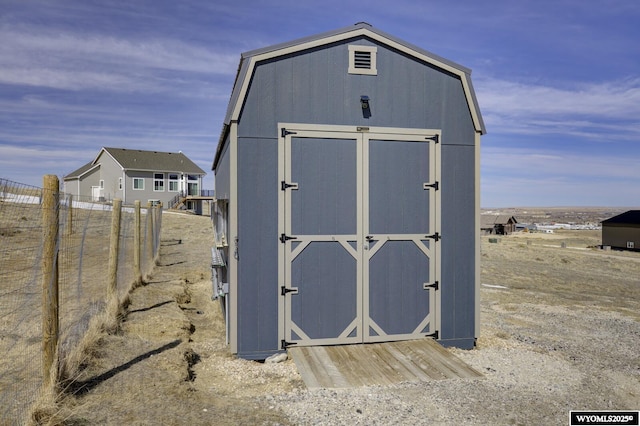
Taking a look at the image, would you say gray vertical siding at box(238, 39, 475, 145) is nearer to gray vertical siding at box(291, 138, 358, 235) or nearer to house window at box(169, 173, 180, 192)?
gray vertical siding at box(291, 138, 358, 235)

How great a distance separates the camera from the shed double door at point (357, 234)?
21.7 feet

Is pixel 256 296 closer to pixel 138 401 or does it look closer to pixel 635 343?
pixel 138 401

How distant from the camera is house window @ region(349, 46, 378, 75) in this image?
6820 mm

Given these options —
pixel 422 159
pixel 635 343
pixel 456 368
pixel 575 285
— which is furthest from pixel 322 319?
pixel 575 285

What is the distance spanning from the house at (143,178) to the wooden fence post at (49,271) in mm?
35779

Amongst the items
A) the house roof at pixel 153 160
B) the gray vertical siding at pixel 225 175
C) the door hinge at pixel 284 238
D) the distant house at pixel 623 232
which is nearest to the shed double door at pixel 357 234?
the door hinge at pixel 284 238

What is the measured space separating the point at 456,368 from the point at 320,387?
177cm

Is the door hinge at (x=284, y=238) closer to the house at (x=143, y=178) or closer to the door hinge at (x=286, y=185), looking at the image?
the door hinge at (x=286, y=185)

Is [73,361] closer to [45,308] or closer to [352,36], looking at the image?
[45,308]

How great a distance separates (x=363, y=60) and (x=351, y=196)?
6.36 ft

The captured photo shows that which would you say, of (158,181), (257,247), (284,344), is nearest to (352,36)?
(257,247)

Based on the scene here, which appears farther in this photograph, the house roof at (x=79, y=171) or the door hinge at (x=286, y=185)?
the house roof at (x=79, y=171)

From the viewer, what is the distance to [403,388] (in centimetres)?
530

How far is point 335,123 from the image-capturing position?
675cm
